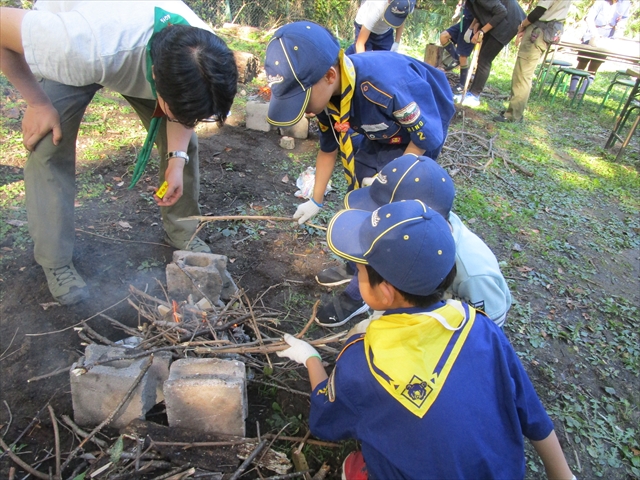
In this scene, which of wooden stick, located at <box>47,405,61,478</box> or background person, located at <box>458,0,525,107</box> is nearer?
wooden stick, located at <box>47,405,61,478</box>

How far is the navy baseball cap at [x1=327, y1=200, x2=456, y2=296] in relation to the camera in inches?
59.6

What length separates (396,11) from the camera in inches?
216

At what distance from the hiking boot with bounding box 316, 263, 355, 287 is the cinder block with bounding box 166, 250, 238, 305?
37.4 inches

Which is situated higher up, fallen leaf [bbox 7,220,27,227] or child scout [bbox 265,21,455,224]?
child scout [bbox 265,21,455,224]

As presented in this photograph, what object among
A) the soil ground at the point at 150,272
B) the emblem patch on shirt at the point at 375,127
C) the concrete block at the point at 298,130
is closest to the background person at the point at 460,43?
the concrete block at the point at 298,130

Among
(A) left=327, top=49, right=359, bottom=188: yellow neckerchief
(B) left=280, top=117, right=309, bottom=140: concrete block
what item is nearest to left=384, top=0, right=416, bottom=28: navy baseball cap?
(B) left=280, top=117, right=309, bottom=140: concrete block

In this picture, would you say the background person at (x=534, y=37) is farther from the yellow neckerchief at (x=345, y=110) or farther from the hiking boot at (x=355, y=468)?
the hiking boot at (x=355, y=468)

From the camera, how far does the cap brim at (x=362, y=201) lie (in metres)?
2.38

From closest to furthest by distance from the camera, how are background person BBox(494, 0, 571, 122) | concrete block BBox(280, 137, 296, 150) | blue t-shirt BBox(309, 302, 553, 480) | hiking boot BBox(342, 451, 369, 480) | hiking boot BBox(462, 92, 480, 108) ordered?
blue t-shirt BBox(309, 302, 553, 480) < hiking boot BBox(342, 451, 369, 480) < concrete block BBox(280, 137, 296, 150) < background person BBox(494, 0, 571, 122) < hiking boot BBox(462, 92, 480, 108)

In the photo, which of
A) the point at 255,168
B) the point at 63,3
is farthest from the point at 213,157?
the point at 63,3

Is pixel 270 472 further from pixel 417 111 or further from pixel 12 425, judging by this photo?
pixel 417 111

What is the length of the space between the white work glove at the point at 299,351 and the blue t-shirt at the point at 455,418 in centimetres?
39

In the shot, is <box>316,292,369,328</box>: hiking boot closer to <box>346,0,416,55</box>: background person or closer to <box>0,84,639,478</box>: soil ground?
<box>0,84,639,478</box>: soil ground

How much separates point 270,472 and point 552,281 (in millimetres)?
3117
